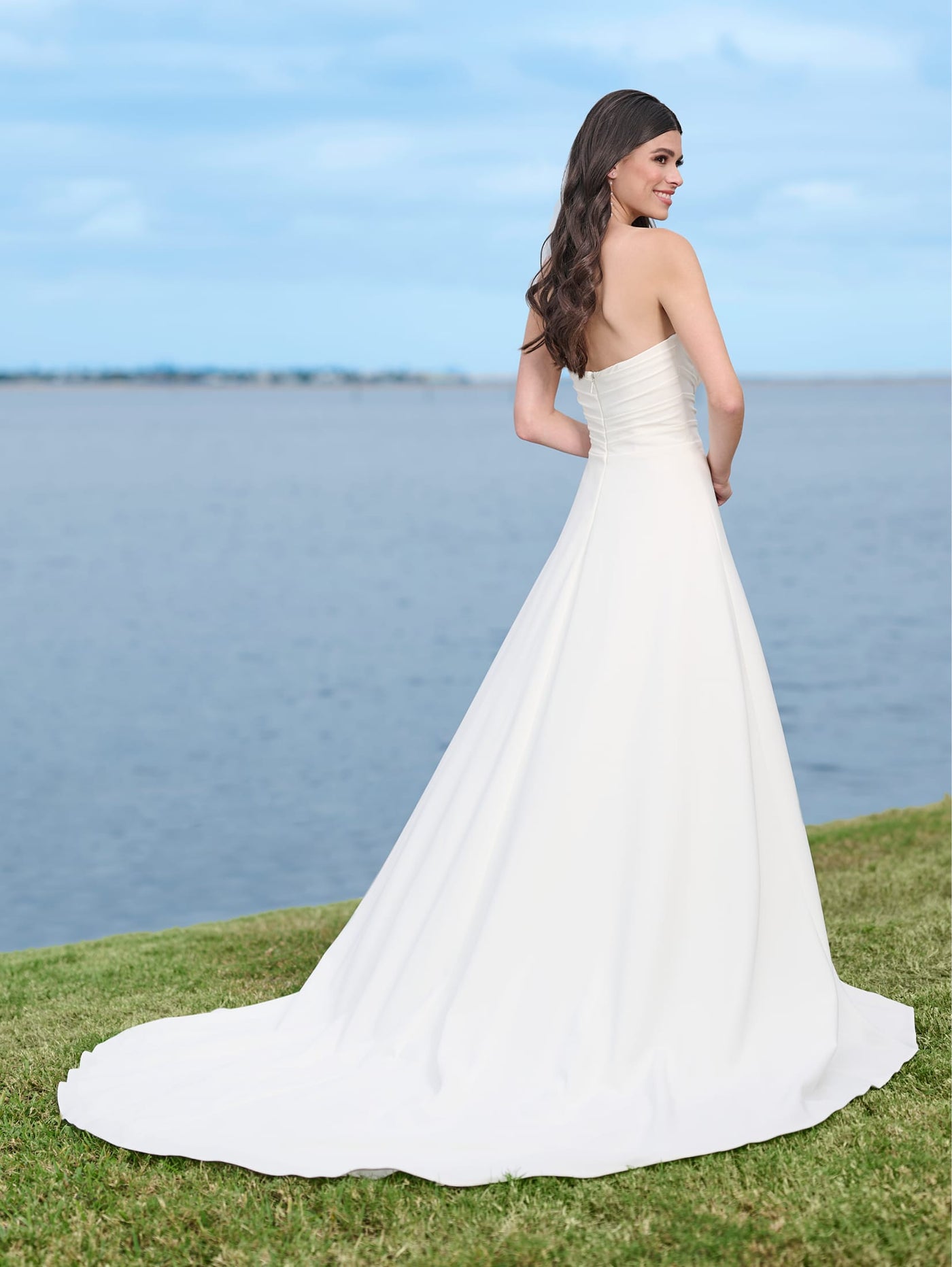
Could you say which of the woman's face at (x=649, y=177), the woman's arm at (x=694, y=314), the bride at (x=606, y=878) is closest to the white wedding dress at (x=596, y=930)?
the bride at (x=606, y=878)

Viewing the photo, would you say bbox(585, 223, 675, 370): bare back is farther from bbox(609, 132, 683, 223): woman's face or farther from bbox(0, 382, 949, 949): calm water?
bbox(0, 382, 949, 949): calm water

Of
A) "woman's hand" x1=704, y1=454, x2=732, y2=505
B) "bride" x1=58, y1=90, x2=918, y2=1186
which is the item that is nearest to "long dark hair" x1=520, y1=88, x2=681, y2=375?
"bride" x1=58, y1=90, x2=918, y2=1186

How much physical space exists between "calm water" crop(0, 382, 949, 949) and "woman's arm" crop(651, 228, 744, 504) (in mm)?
9234

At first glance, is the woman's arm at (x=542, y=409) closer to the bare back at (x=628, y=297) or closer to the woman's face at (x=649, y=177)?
the bare back at (x=628, y=297)

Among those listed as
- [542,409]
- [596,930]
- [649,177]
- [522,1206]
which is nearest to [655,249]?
[649,177]

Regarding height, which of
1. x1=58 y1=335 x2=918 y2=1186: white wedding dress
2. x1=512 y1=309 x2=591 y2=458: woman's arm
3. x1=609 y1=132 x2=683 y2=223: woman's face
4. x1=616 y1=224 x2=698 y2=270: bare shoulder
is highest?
x1=609 y1=132 x2=683 y2=223: woman's face

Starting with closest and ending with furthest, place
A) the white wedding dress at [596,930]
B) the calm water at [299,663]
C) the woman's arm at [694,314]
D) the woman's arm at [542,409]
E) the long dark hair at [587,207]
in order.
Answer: the white wedding dress at [596,930], the woman's arm at [694,314], the long dark hair at [587,207], the woman's arm at [542,409], the calm water at [299,663]

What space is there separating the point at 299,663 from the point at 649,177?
18176 millimetres

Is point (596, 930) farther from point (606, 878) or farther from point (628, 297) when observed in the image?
point (628, 297)

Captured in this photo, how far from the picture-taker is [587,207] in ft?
12.4

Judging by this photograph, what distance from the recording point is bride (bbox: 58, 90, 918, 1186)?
3.51m

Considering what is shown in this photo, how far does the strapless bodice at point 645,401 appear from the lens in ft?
12.4

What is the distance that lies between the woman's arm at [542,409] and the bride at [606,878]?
127 mm

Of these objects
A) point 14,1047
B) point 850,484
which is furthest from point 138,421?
point 14,1047
